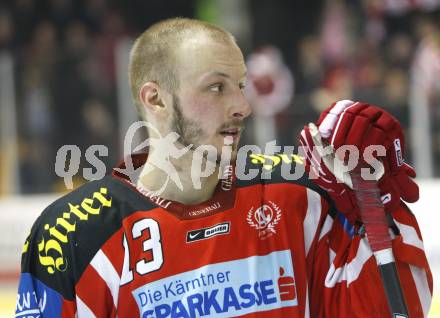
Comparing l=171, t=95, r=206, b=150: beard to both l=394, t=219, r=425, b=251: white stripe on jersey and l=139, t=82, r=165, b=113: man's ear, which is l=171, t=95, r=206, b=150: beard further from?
l=394, t=219, r=425, b=251: white stripe on jersey

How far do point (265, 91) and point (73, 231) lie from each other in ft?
16.3

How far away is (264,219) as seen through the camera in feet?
6.68

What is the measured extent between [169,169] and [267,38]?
5858 millimetres

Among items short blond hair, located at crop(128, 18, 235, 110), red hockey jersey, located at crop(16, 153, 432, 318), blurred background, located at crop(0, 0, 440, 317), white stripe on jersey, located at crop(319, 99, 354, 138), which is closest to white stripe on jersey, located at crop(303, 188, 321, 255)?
red hockey jersey, located at crop(16, 153, 432, 318)

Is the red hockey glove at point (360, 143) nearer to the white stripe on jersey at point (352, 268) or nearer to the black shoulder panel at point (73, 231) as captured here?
the white stripe on jersey at point (352, 268)

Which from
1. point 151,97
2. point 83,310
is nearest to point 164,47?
point 151,97

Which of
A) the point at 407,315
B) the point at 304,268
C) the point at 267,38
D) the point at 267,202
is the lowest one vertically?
the point at 407,315

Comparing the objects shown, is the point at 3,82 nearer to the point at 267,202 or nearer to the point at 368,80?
the point at 368,80

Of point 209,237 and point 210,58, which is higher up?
point 210,58

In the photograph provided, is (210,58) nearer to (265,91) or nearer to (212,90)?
(212,90)

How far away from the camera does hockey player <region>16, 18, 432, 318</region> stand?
1.97 m

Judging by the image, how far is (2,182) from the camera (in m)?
7.12

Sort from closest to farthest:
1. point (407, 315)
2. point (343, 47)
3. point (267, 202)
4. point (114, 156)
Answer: point (407, 315) < point (267, 202) < point (114, 156) < point (343, 47)

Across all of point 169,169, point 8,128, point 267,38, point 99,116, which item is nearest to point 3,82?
point 8,128
